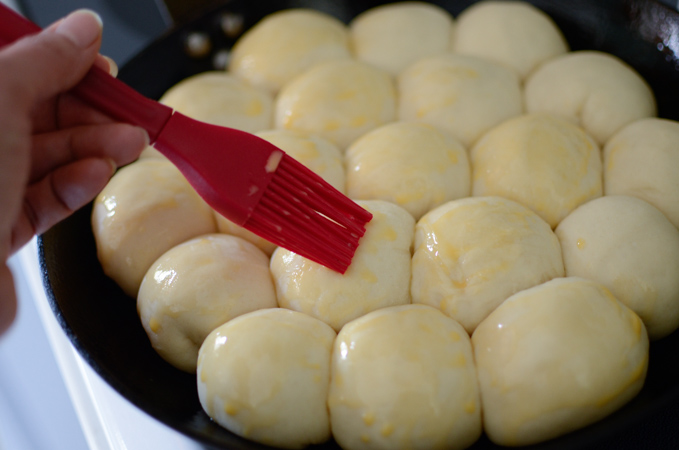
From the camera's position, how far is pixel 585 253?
75cm

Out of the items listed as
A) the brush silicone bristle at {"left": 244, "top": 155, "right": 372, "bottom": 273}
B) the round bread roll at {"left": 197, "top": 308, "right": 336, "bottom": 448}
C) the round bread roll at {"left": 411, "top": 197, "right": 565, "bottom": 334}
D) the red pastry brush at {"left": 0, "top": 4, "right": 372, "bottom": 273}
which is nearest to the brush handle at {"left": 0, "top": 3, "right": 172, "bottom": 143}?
the red pastry brush at {"left": 0, "top": 4, "right": 372, "bottom": 273}

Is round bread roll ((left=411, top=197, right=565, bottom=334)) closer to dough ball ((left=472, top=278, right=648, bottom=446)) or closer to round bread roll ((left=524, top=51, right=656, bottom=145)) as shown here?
dough ball ((left=472, top=278, right=648, bottom=446))

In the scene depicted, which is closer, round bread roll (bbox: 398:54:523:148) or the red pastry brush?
the red pastry brush

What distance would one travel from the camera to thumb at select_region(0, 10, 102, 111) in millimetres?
535

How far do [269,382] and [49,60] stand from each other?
0.42m

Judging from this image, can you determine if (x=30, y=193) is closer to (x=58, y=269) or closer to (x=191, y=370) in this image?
(x=58, y=269)

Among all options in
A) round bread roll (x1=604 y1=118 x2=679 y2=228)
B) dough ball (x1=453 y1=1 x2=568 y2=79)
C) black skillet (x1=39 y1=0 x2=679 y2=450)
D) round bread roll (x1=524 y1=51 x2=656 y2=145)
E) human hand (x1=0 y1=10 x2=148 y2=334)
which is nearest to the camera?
human hand (x1=0 y1=10 x2=148 y2=334)

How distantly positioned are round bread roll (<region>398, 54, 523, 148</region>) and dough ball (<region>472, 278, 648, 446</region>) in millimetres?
370

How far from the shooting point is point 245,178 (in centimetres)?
68

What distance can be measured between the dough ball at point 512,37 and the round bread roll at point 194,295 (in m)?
0.64

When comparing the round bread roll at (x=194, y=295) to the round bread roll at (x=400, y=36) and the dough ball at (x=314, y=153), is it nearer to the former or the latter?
the dough ball at (x=314, y=153)

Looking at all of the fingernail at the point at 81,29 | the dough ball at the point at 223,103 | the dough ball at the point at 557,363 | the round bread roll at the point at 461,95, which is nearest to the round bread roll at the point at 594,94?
the round bread roll at the point at 461,95

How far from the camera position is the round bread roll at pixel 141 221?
826mm

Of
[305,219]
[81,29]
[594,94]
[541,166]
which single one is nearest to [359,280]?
[305,219]
